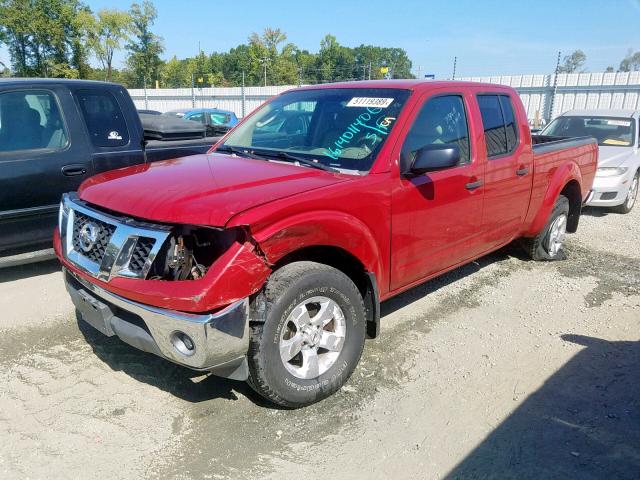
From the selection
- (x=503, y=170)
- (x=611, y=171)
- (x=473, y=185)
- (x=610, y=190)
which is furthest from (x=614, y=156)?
(x=473, y=185)

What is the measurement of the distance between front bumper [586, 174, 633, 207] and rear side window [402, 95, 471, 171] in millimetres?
5237

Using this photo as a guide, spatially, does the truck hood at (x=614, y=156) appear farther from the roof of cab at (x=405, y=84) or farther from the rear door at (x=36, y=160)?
the rear door at (x=36, y=160)

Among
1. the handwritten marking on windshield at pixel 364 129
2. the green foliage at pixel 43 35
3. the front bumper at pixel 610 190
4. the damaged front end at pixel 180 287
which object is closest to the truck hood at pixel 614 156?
the front bumper at pixel 610 190

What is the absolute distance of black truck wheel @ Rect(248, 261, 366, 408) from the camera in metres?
2.70

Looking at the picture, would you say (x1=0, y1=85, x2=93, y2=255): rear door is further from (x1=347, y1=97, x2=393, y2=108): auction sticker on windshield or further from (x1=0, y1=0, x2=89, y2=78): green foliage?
(x1=0, y1=0, x2=89, y2=78): green foliage

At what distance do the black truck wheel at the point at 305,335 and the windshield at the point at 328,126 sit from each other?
889 millimetres

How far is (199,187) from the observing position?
2.86 meters

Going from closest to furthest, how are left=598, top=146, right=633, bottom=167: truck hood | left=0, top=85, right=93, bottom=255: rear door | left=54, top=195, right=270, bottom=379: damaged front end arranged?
left=54, top=195, right=270, bottom=379: damaged front end
left=0, top=85, right=93, bottom=255: rear door
left=598, top=146, right=633, bottom=167: truck hood

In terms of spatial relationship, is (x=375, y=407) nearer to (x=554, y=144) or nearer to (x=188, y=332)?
(x=188, y=332)

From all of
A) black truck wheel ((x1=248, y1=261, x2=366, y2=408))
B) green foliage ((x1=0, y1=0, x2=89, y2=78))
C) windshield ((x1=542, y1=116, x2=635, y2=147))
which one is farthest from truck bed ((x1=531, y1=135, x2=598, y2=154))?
green foliage ((x1=0, y1=0, x2=89, y2=78))

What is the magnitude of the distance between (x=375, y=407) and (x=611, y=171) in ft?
A: 23.6

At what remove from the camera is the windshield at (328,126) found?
3484mm

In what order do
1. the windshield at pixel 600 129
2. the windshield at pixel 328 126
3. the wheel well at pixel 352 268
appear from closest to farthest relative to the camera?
the wheel well at pixel 352 268 < the windshield at pixel 328 126 < the windshield at pixel 600 129

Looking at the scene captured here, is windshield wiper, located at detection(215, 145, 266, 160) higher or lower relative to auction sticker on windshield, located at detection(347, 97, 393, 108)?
lower
